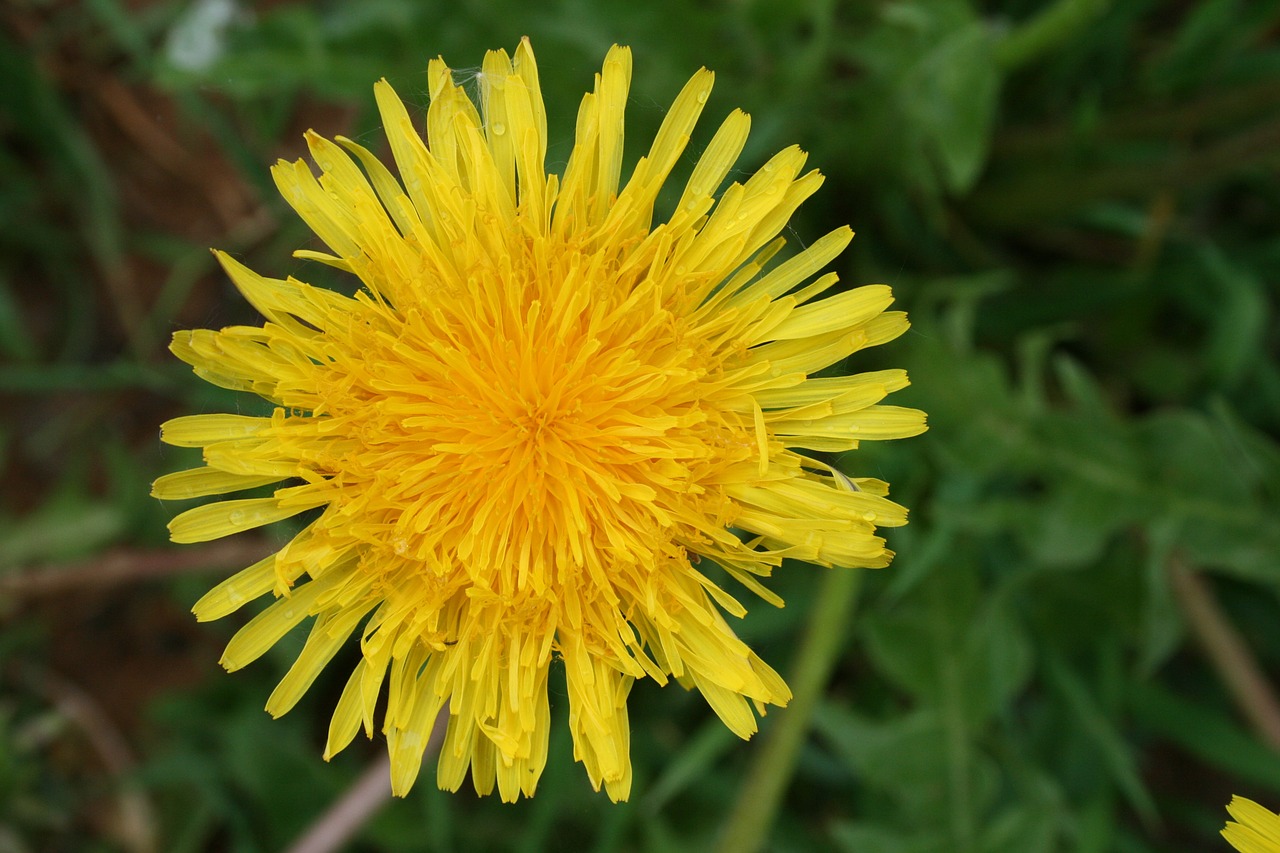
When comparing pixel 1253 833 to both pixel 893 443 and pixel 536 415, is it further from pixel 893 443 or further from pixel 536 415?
pixel 536 415

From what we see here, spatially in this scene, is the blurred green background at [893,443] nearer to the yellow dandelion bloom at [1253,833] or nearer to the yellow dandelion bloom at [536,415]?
the yellow dandelion bloom at [536,415]

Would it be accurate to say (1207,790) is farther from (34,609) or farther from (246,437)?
(34,609)

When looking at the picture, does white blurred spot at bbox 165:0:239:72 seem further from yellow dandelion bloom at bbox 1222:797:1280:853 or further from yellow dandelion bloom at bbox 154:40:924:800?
yellow dandelion bloom at bbox 1222:797:1280:853

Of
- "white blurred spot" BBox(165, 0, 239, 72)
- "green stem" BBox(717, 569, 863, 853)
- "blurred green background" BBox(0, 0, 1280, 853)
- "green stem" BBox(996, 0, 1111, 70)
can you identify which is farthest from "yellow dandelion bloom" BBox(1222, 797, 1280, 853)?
"white blurred spot" BBox(165, 0, 239, 72)

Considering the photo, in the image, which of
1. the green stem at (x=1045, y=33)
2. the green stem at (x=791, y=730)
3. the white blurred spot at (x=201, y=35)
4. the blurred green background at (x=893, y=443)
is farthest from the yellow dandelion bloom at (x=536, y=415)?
the white blurred spot at (x=201, y=35)

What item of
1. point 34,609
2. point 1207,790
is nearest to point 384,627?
point 34,609

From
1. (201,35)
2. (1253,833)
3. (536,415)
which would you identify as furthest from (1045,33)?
(201,35)

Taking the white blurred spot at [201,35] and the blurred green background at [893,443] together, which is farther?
the white blurred spot at [201,35]
